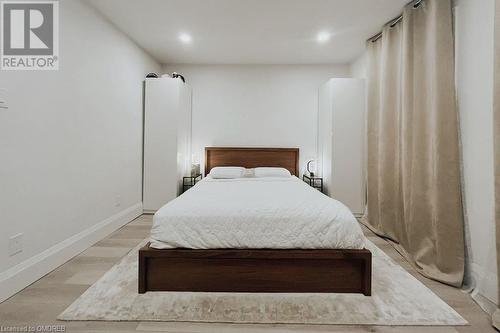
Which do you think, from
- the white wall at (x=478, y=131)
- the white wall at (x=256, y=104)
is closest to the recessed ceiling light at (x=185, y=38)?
the white wall at (x=256, y=104)

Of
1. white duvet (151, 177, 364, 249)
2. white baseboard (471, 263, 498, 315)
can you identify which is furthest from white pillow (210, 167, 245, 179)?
white baseboard (471, 263, 498, 315)

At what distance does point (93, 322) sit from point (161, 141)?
2801 mm

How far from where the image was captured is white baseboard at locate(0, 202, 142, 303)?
1.82 meters

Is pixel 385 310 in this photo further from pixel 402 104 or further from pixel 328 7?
pixel 328 7

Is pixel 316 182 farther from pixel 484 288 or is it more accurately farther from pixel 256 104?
pixel 484 288

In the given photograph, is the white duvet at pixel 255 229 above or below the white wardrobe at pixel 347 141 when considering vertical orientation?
below

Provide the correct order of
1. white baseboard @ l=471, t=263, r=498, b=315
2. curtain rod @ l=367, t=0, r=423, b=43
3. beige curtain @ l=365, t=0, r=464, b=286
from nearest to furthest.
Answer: white baseboard @ l=471, t=263, r=498, b=315 < beige curtain @ l=365, t=0, r=464, b=286 < curtain rod @ l=367, t=0, r=423, b=43

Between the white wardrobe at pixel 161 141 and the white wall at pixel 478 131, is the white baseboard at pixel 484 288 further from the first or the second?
the white wardrobe at pixel 161 141

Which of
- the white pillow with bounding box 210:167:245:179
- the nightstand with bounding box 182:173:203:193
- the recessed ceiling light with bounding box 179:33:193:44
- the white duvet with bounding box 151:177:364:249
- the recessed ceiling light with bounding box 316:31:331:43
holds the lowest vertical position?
the white duvet with bounding box 151:177:364:249

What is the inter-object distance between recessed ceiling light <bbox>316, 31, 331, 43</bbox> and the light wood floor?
8.68 feet

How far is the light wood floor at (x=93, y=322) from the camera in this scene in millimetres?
1539

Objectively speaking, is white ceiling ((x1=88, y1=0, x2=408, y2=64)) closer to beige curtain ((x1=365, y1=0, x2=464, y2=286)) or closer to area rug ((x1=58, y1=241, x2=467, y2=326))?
beige curtain ((x1=365, y1=0, x2=464, y2=286))

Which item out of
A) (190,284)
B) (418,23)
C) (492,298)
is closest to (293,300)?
(190,284)

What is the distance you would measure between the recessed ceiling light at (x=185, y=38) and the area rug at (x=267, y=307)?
2.85 meters
